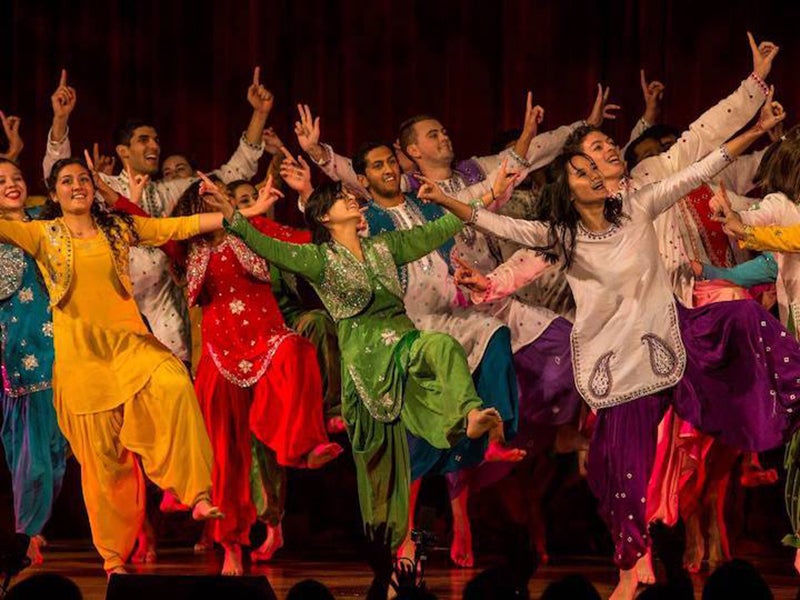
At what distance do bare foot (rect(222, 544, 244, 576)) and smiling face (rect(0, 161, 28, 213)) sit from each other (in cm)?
160

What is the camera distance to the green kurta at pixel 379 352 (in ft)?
20.9

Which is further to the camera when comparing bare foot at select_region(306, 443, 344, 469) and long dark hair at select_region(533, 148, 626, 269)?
bare foot at select_region(306, 443, 344, 469)

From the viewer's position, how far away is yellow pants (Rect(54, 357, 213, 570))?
645cm

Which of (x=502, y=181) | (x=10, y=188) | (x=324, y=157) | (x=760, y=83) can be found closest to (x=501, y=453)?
(x=502, y=181)

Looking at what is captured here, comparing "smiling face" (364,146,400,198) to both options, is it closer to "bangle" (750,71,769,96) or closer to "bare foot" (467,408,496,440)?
"bare foot" (467,408,496,440)

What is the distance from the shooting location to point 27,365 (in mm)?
7355

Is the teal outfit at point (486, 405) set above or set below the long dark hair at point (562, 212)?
below

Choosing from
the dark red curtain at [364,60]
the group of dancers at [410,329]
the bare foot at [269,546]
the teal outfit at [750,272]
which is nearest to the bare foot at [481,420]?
the group of dancers at [410,329]

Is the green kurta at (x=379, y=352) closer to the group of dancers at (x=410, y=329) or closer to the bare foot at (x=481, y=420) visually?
the group of dancers at (x=410, y=329)

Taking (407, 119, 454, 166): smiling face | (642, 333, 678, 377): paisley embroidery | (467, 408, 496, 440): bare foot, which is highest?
(407, 119, 454, 166): smiling face

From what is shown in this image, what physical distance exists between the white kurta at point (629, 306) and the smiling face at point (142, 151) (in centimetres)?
257

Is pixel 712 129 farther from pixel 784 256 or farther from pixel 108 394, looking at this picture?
pixel 108 394

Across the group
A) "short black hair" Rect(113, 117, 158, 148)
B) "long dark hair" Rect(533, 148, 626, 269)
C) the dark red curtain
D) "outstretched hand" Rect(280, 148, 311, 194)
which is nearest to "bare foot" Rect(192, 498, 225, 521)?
"outstretched hand" Rect(280, 148, 311, 194)

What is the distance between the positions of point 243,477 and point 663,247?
191 centimetres
